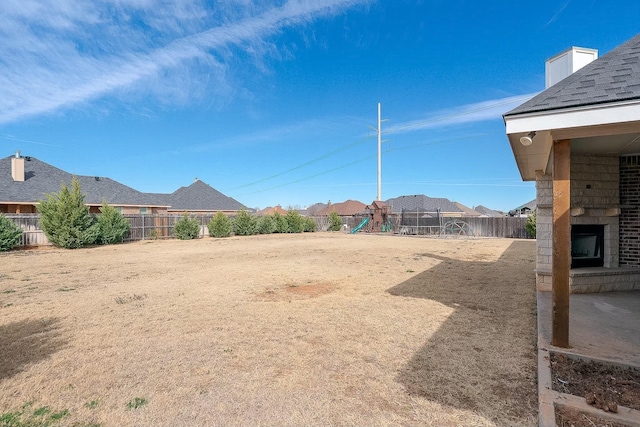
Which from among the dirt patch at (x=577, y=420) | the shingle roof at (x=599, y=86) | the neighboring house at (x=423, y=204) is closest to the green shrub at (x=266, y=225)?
the neighboring house at (x=423, y=204)

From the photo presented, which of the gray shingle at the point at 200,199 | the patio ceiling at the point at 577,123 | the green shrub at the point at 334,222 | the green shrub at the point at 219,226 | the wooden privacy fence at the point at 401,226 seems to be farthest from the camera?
the green shrub at the point at 334,222

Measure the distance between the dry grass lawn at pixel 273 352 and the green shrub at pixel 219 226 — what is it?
17073 mm

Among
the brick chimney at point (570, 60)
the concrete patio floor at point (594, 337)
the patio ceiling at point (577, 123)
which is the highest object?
the brick chimney at point (570, 60)

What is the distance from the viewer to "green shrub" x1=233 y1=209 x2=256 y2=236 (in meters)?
26.2

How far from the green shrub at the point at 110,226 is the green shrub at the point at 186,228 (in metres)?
3.70

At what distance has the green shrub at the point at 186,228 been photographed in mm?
22922

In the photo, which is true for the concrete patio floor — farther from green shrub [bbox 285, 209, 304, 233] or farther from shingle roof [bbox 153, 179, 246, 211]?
shingle roof [bbox 153, 179, 246, 211]

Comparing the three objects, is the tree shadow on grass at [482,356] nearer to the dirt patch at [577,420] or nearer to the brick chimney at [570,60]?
the dirt patch at [577,420]

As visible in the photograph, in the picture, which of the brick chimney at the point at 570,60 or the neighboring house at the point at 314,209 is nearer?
the brick chimney at the point at 570,60

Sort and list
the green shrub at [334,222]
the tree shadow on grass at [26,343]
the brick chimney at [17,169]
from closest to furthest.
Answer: the tree shadow on grass at [26,343], the brick chimney at [17,169], the green shrub at [334,222]

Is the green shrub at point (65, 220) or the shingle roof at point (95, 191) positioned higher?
the shingle roof at point (95, 191)

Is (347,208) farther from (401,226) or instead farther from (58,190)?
(58,190)

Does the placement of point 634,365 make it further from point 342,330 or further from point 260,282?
point 260,282

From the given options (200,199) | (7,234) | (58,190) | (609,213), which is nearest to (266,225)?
(200,199)
